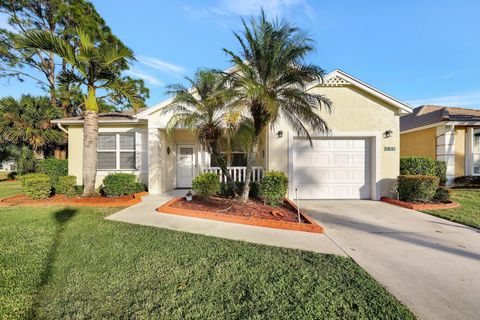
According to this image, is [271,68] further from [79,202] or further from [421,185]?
[79,202]

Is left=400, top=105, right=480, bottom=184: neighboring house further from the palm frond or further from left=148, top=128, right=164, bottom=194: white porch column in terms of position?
the palm frond

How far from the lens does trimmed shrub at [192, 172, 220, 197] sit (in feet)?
25.9

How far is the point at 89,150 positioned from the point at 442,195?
13203mm

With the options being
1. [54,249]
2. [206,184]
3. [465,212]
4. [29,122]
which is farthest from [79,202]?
[465,212]

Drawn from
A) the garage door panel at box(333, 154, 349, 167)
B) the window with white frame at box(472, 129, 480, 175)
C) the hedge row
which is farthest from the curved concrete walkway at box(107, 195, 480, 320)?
the window with white frame at box(472, 129, 480, 175)

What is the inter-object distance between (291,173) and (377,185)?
3.48 m

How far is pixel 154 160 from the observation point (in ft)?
31.9

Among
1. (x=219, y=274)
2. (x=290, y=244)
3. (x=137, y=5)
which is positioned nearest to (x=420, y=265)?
(x=290, y=244)

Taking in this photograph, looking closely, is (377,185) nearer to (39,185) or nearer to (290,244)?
(290,244)

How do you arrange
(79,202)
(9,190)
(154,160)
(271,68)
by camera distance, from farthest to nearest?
1. (9,190)
2. (154,160)
3. (79,202)
4. (271,68)

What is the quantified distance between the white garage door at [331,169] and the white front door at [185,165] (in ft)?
18.8

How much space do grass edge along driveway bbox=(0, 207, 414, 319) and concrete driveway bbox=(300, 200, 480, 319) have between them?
0.38 metres

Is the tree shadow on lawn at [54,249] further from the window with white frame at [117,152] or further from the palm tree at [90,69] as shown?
the window with white frame at [117,152]

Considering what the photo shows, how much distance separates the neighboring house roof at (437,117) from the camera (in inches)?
454
